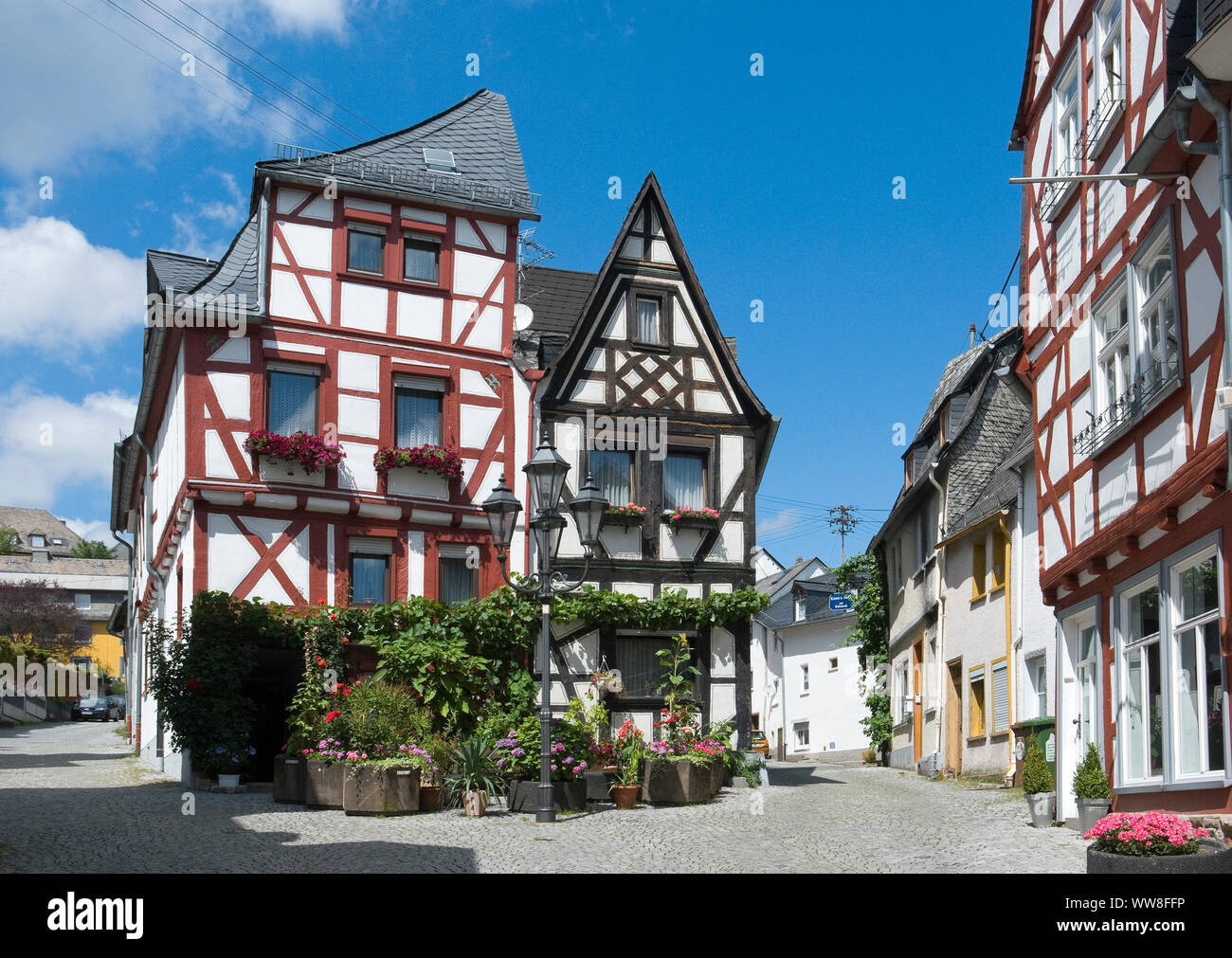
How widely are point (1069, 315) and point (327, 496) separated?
11248 millimetres

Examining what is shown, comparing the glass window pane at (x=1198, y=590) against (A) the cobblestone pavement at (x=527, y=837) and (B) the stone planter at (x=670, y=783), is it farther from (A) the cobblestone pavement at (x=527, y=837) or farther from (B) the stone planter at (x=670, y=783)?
(B) the stone planter at (x=670, y=783)

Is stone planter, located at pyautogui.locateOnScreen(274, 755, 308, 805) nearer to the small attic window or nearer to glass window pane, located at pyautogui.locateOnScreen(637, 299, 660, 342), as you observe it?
glass window pane, located at pyautogui.locateOnScreen(637, 299, 660, 342)

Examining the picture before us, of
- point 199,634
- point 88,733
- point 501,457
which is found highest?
point 501,457

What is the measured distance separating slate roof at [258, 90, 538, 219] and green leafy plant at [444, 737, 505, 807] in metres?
9.78

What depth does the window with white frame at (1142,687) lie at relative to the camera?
13109 millimetres

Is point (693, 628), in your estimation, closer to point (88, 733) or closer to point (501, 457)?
point (501, 457)

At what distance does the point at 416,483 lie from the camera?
72.6ft

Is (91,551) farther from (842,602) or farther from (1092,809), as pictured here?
(1092,809)

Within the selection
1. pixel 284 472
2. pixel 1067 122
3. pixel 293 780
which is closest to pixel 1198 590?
pixel 1067 122

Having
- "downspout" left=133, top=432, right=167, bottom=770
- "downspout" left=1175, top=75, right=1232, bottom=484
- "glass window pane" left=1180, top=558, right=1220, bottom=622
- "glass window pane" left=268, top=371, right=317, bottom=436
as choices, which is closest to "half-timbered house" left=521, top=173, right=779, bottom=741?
"glass window pane" left=268, top=371, right=317, bottom=436

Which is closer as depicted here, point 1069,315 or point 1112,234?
point 1112,234

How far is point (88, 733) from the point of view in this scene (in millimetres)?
42281

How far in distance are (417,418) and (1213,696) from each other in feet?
45.9
